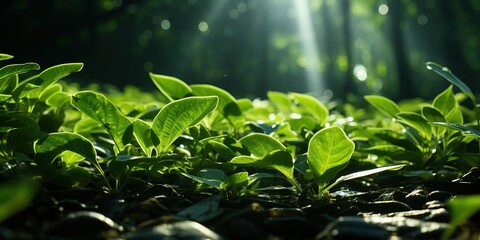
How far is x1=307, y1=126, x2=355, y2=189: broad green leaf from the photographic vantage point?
139 cm

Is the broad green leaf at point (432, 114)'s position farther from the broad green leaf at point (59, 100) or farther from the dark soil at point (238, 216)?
the broad green leaf at point (59, 100)

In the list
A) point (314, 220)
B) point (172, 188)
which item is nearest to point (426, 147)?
point (314, 220)

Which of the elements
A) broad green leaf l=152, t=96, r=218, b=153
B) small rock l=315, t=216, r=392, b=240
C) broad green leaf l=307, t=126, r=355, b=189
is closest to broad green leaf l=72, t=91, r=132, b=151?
broad green leaf l=152, t=96, r=218, b=153

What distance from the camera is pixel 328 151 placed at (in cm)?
142

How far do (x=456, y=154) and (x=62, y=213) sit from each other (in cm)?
143

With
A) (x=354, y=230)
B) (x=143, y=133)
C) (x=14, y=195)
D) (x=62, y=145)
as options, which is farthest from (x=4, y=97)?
(x=354, y=230)

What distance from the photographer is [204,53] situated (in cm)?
3603

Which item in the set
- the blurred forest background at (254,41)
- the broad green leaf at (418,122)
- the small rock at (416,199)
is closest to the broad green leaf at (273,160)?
the small rock at (416,199)

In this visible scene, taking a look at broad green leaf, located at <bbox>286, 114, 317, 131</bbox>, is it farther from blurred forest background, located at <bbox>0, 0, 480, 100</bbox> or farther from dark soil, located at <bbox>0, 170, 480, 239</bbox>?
blurred forest background, located at <bbox>0, 0, 480, 100</bbox>

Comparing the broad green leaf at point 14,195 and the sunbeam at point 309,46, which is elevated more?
the broad green leaf at point 14,195

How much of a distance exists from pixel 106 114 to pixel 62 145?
0.54 feet

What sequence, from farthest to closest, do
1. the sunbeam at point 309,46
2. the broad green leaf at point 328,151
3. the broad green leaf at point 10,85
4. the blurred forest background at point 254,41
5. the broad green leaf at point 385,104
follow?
the sunbeam at point 309,46 → the blurred forest background at point 254,41 → the broad green leaf at point 385,104 → the broad green leaf at point 10,85 → the broad green leaf at point 328,151

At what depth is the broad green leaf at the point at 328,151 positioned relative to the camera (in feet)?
4.55

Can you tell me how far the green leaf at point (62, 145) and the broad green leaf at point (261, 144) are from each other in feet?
1.58
